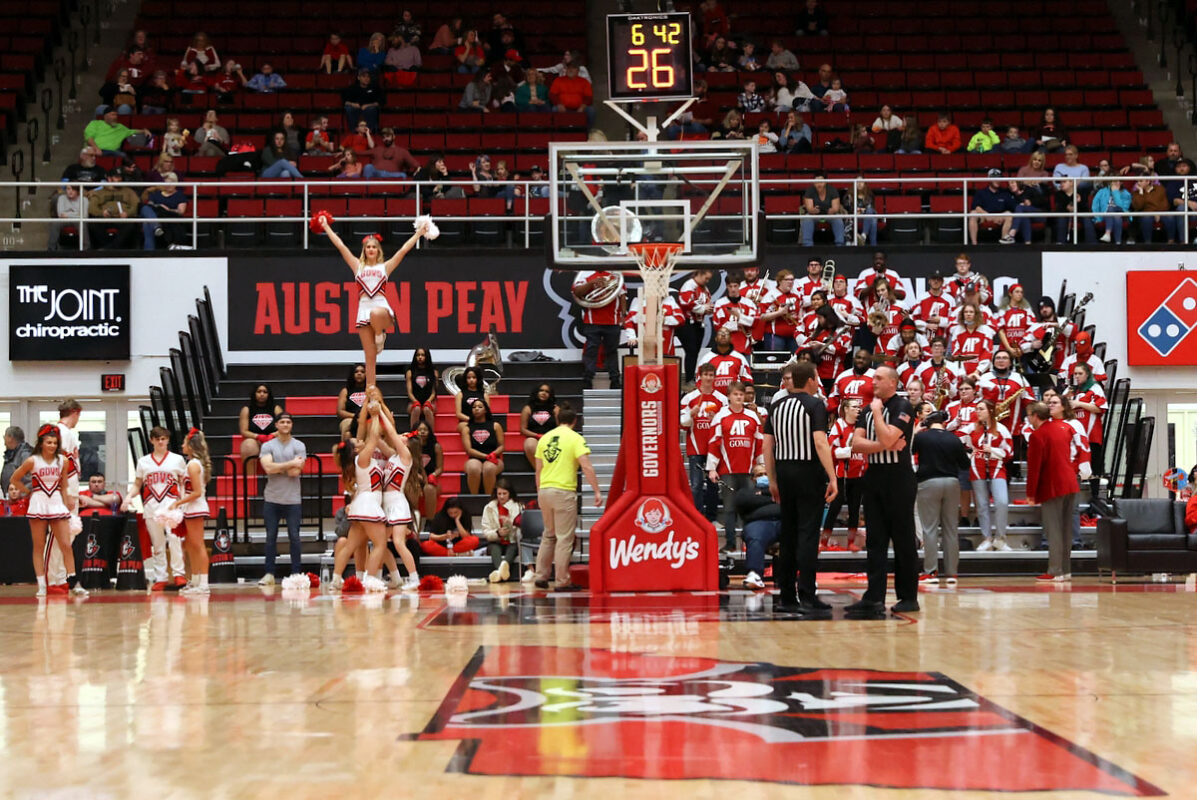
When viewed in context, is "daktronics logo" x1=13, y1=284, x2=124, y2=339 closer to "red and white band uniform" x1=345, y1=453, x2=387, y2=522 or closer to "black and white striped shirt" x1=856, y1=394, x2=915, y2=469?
"red and white band uniform" x1=345, y1=453, x2=387, y2=522

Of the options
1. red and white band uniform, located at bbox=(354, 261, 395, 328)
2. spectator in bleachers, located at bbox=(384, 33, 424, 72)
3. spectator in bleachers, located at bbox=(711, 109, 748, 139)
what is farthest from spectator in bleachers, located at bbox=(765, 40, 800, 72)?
red and white band uniform, located at bbox=(354, 261, 395, 328)

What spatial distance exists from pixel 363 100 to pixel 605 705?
1890 cm

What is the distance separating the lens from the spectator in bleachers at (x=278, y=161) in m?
22.2

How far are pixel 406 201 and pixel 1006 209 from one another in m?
8.25

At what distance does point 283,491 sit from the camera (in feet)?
51.0

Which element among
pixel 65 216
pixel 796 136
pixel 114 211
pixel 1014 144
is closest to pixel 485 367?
pixel 114 211

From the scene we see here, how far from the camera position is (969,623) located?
10188 mm

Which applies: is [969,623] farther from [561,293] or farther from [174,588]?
[561,293]

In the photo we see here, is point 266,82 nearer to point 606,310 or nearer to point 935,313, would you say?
point 606,310

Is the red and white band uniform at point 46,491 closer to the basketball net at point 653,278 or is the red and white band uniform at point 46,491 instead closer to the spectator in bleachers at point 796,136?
the basketball net at point 653,278

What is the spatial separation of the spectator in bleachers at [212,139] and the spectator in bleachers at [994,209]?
10.8m

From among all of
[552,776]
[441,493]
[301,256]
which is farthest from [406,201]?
[552,776]

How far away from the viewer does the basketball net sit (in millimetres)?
13891

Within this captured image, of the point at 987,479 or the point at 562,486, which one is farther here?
the point at 987,479
